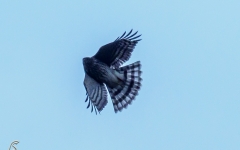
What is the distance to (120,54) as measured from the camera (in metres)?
14.0

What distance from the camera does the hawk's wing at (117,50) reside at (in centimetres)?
1378

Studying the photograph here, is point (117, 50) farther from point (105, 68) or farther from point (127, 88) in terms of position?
point (127, 88)

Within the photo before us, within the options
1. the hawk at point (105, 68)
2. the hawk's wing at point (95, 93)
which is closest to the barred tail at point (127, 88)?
the hawk at point (105, 68)

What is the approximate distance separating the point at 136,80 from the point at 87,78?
5.26 ft

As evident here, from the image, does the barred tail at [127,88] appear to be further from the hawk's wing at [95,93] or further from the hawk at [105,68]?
the hawk's wing at [95,93]

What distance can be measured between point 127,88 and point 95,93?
1498 millimetres

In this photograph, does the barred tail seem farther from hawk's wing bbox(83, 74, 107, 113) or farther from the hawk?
hawk's wing bbox(83, 74, 107, 113)

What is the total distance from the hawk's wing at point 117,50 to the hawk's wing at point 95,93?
64 cm

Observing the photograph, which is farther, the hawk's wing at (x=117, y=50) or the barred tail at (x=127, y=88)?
the barred tail at (x=127, y=88)

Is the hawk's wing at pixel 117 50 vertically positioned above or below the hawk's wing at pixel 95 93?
above

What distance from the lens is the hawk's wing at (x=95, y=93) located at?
44.3 feet

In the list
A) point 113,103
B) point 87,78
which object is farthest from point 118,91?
point 87,78

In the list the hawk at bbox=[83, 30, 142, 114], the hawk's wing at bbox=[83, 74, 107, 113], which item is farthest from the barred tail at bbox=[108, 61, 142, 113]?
the hawk's wing at bbox=[83, 74, 107, 113]

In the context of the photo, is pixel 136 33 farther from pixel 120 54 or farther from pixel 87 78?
pixel 87 78
